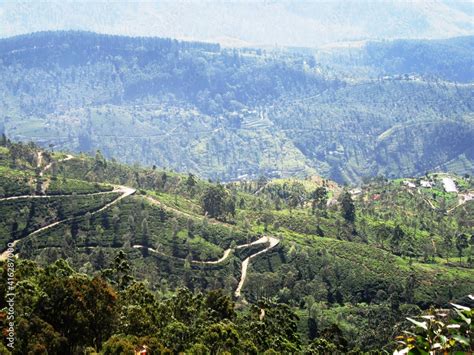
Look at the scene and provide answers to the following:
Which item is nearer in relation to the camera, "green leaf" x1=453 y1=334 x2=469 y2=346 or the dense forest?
"green leaf" x1=453 y1=334 x2=469 y2=346

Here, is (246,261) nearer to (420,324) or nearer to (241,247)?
(241,247)

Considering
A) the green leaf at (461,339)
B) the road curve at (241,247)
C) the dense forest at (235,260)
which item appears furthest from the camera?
the road curve at (241,247)

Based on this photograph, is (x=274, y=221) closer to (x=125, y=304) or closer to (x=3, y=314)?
(x=125, y=304)

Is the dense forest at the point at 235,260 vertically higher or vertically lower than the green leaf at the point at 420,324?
lower

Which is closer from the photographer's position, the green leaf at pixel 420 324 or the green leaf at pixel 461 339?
the green leaf at pixel 461 339
